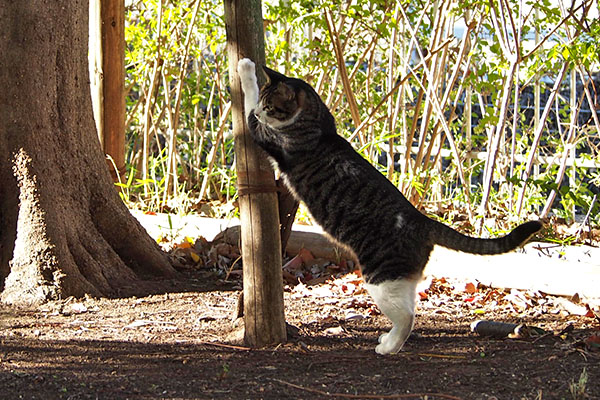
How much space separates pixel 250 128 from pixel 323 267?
2.15 meters

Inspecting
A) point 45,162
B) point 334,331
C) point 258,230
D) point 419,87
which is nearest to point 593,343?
point 334,331

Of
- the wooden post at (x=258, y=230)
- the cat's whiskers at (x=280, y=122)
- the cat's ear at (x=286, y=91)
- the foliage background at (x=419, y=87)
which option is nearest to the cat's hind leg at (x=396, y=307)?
the wooden post at (x=258, y=230)

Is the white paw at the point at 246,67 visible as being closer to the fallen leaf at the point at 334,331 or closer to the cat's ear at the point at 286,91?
the cat's ear at the point at 286,91

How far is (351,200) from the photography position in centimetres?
373

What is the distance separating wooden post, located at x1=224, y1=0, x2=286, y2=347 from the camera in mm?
3471

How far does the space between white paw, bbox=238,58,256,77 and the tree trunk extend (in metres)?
1.56

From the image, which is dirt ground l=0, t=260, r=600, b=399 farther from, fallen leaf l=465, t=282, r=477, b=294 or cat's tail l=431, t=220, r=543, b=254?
cat's tail l=431, t=220, r=543, b=254

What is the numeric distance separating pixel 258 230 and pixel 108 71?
3.44m

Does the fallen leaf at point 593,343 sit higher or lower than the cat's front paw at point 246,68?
lower

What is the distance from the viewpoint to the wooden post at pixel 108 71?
6.18 meters

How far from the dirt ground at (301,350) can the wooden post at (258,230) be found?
0.13 m

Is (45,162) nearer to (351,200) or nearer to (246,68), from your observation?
(246,68)

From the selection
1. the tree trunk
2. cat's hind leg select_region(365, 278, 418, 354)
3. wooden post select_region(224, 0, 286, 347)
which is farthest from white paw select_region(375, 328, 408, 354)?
the tree trunk

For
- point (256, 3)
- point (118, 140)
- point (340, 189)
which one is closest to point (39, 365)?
point (340, 189)
